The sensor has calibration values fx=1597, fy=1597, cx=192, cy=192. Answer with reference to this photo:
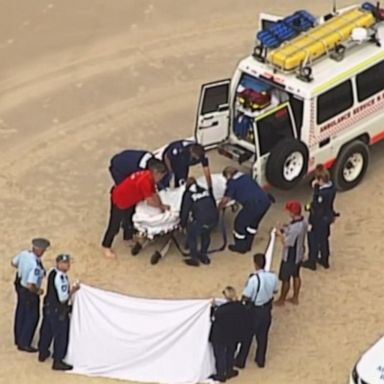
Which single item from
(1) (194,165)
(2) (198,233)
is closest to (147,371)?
(2) (198,233)

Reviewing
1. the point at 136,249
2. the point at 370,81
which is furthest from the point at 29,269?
the point at 370,81

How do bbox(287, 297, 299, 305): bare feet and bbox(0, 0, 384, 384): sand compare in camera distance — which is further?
bbox(287, 297, 299, 305): bare feet

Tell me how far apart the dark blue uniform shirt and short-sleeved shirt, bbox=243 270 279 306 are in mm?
2130

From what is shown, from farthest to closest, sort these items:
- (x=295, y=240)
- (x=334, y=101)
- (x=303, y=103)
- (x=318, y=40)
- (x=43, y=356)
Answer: (x=318, y=40) < (x=334, y=101) < (x=303, y=103) < (x=295, y=240) < (x=43, y=356)

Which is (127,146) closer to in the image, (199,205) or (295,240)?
(199,205)

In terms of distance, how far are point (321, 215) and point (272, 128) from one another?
1.53 meters

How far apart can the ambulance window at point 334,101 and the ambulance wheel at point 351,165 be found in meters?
0.59

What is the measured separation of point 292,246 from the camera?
754 inches

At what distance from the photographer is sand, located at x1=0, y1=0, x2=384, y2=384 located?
1920cm

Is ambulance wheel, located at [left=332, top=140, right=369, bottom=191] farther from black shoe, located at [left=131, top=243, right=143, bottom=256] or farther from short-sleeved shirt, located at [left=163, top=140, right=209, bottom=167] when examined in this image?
black shoe, located at [left=131, top=243, right=143, bottom=256]

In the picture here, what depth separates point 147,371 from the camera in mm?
18250

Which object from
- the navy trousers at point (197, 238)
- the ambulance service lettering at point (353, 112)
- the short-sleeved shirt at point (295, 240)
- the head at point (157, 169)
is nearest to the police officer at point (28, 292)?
the head at point (157, 169)

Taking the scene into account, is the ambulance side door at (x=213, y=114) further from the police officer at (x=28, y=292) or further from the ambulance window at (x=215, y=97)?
the police officer at (x=28, y=292)

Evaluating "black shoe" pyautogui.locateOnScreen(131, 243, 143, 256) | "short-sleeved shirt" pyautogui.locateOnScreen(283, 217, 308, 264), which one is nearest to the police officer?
"black shoe" pyautogui.locateOnScreen(131, 243, 143, 256)
